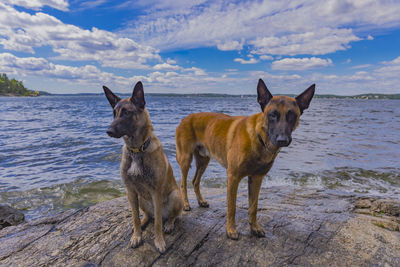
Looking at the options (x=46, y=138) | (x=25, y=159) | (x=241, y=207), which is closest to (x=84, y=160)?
(x=25, y=159)

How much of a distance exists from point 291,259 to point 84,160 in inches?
443

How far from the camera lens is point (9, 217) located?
5863 millimetres

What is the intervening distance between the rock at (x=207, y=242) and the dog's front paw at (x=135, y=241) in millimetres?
63

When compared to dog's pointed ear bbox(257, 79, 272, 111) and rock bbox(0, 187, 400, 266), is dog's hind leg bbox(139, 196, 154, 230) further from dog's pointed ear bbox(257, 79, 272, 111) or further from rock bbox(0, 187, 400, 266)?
dog's pointed ear bbox(257, 79, 272, 111)

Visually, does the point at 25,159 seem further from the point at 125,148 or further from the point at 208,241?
the point at 208,241

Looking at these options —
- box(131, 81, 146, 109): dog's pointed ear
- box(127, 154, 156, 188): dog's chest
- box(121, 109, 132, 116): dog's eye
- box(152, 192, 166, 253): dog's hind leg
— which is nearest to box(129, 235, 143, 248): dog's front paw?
box(152, 192, 166, 253): dog's hind leg

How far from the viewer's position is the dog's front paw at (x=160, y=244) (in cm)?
354

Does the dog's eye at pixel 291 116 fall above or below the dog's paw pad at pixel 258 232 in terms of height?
above

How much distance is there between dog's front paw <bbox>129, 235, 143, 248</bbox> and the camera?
3.61 meters

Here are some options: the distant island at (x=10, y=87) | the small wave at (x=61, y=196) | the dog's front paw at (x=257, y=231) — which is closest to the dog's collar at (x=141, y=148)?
the dog's front paw at (x=257, y=231)

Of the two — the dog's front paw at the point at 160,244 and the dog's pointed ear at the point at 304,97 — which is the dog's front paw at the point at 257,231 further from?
the dog's pointed ear at the point at 304,97

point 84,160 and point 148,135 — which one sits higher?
point 148,135

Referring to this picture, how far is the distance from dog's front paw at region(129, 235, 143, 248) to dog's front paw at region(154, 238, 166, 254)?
24 centimetres

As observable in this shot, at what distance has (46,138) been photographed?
17.3m
